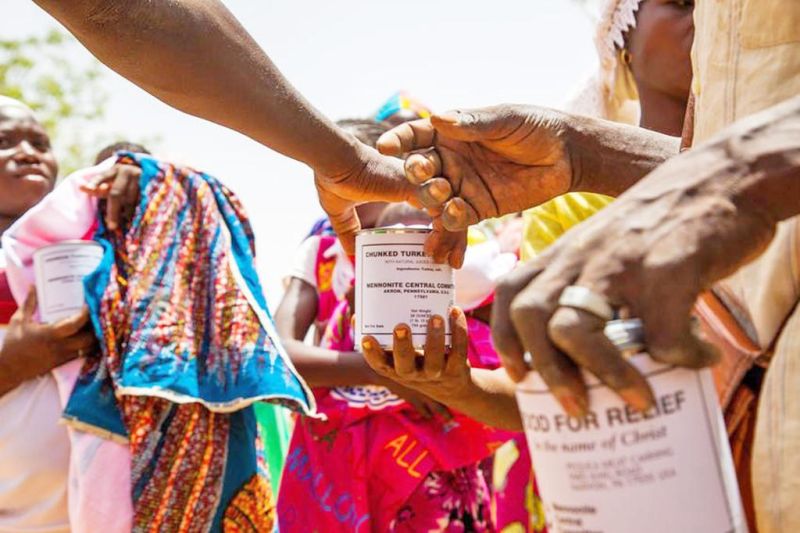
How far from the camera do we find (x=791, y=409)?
1.55 meters

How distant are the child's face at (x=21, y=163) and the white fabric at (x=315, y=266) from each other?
1.15m

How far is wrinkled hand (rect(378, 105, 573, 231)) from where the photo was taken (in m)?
2.40

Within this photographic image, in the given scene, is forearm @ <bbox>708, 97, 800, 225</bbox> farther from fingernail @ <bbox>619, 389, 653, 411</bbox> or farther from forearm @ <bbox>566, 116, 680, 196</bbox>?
forearm @ <bbox>566, 116, 680, 196</bbox>

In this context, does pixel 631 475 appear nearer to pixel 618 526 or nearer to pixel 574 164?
pixel 618 526

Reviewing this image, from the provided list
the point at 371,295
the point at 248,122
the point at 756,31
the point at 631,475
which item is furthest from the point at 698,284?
the point at 248,122

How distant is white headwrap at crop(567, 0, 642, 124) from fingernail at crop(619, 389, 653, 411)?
2.59m

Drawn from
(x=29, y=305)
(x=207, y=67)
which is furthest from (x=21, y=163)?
(x=207, y=67)

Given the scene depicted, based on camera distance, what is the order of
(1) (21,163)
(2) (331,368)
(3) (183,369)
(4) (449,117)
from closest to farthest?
(4) (449,117) → (3) (183,369) → (2) (331,368) → (1) (21,163)

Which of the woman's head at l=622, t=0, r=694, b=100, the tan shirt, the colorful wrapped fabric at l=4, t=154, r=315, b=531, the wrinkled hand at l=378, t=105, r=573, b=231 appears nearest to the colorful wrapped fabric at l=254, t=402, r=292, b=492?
Result: the colorful wrapped fabric at l=4, t=154, r=315, b=531

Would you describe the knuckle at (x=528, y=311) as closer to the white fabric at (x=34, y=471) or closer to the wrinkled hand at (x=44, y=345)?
the wrinkled hand at (x=44, y=345)

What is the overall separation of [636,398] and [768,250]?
0.61 m

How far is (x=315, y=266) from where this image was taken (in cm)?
439

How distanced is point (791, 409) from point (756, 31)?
0.62 meters

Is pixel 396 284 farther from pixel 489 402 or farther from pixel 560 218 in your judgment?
pixel 560 218
